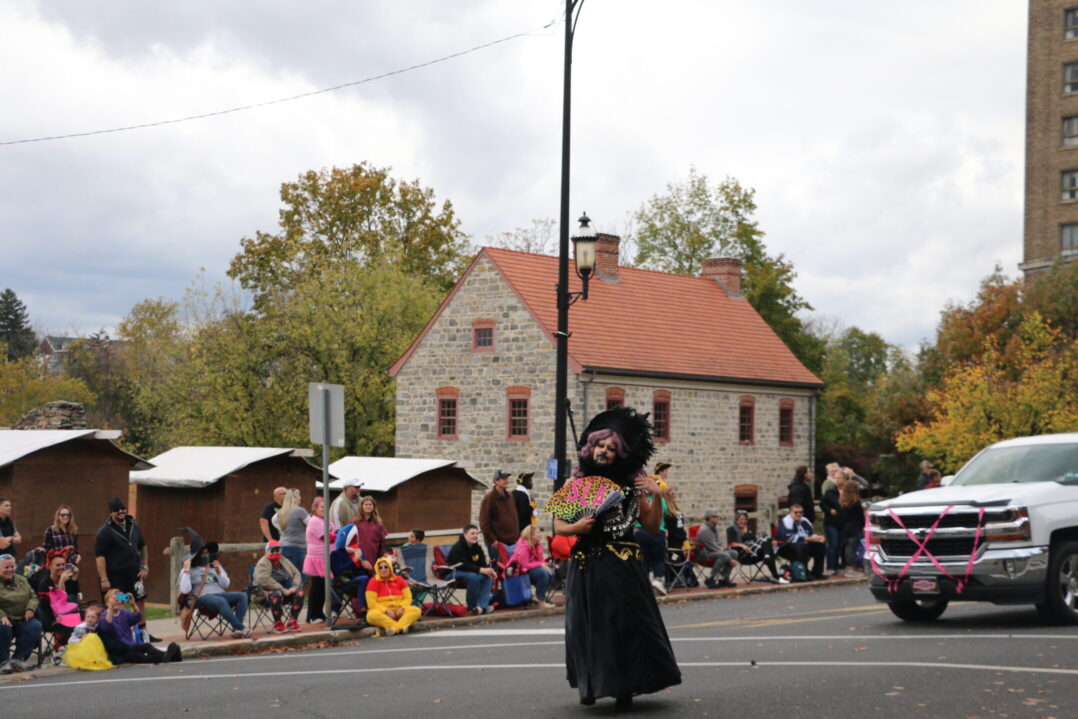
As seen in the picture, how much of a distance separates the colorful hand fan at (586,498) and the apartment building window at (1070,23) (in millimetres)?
66646

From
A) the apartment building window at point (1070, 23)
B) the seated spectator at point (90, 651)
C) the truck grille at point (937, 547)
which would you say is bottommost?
the seated spectator at point (90, 651)

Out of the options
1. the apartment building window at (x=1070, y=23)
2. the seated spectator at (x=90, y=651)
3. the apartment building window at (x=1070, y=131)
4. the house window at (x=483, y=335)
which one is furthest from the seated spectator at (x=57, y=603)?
the apartment building window at (x=1070, y=23)

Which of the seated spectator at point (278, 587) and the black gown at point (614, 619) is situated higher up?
the black gown at point (614, 619)

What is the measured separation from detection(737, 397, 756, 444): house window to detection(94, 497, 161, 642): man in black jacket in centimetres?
3107

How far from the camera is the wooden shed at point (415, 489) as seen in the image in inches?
974

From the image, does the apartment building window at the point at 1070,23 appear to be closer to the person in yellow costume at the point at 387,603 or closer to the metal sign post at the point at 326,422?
the metal sign post at the point at 326,422

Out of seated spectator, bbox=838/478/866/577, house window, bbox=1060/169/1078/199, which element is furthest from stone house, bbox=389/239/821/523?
house window, bbox=1060/169/1078/199

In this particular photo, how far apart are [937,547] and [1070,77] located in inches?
2406

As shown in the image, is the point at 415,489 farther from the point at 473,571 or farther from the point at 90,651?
the point at 90,651

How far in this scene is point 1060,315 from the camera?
51438 millimetres

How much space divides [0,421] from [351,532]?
52.7m

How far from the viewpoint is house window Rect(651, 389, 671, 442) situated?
41.8m

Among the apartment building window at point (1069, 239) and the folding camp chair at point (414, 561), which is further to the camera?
the apartment building window at point (1069, 239)

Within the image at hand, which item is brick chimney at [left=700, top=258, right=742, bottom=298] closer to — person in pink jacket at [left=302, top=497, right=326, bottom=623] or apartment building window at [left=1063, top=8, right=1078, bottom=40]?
apartment building window at [left=1063, top=8, right=1078, bottom=40]
